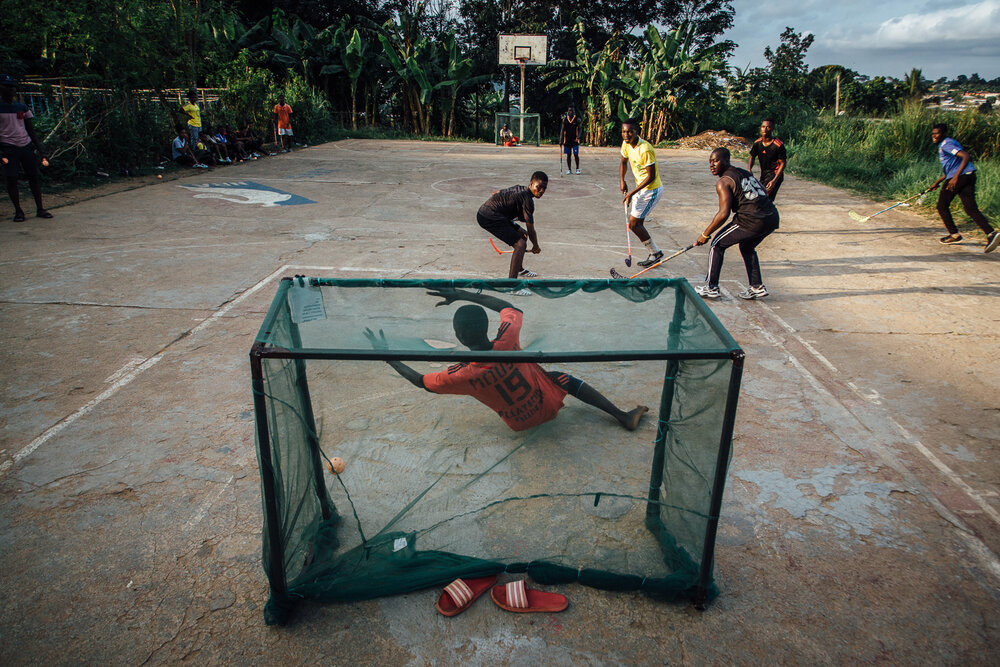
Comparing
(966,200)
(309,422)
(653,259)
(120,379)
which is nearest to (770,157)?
(966,200)

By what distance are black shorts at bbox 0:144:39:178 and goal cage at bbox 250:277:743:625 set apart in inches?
356

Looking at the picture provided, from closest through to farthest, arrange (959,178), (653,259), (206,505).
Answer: (206,505)
(653,259)
(959,178)

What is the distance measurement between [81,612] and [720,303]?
6344 mm

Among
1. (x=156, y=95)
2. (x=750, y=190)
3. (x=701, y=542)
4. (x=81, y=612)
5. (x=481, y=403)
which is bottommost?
(x=81, y=612)

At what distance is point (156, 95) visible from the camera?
15883 millimetres

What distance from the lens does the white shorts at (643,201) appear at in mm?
8297

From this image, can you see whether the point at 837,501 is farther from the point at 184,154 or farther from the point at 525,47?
the point at 525,47

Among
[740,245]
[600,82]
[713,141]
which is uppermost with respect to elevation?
[600,82]

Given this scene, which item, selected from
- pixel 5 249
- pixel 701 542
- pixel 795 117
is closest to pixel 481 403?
pixel 701 542

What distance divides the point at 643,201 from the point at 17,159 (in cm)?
941

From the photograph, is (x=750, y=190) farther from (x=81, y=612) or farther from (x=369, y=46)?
(x=369, y=46)

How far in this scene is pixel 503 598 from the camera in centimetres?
292

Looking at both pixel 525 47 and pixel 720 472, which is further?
pixel 525 47

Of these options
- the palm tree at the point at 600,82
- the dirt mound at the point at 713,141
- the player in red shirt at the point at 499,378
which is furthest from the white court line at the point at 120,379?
the palm tree at the point at 600,82
